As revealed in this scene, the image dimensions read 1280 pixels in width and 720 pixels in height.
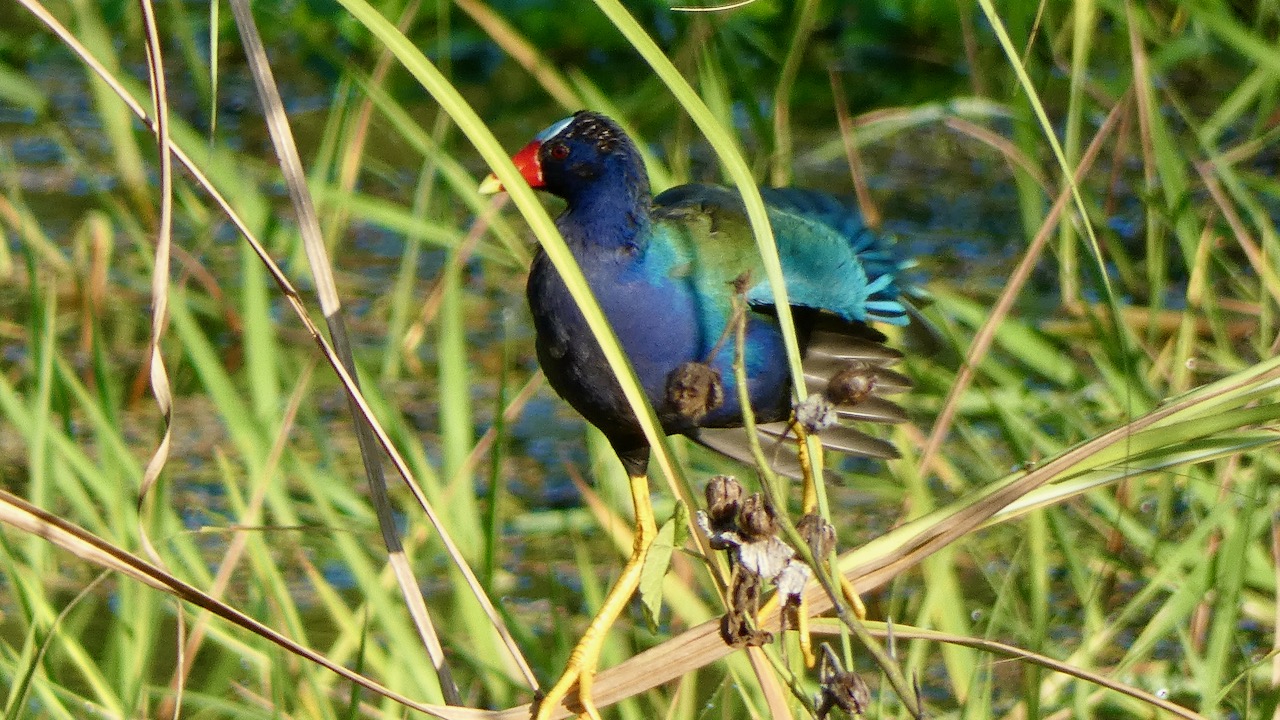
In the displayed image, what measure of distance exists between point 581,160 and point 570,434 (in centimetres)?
122

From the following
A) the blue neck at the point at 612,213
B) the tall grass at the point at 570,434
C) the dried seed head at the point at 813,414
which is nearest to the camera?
the dried seed head at the point at 813,414

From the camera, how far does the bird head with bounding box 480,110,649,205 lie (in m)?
1.62

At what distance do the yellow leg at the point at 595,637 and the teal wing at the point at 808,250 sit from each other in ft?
0.73

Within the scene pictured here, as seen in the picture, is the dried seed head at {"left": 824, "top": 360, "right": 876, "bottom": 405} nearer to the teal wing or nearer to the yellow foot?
the yellow foot

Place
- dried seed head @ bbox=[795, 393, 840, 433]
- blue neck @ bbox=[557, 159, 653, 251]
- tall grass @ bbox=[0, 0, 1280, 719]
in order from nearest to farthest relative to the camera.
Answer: dried seed head @ bbox=[795, 393, 840, 433]
tall grass @ bbox=[0, 0, 1280, 719]
blue neck @ bbox=[557, 159, 653, 251]

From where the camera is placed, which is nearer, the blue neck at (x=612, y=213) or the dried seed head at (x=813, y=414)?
the dried seed head at (x=813, y=414)

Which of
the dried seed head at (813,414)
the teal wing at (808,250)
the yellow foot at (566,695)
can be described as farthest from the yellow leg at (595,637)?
the dried seed head at (813,414)

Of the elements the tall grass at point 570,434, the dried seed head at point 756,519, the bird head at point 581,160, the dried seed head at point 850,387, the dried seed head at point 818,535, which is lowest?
the tall grass at point 570,434

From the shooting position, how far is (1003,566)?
2305 mm

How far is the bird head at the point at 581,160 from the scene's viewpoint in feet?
5.30

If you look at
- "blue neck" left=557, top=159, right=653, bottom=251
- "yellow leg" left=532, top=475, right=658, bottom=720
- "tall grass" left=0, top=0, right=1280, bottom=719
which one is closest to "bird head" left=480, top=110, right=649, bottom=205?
"blue neck" left=557, top=159, right=653, bottom=251

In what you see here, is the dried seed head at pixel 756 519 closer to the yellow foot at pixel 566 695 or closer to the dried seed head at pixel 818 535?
the dried seed head at pixel 818 535

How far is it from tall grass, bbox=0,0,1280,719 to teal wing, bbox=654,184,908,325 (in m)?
0.13

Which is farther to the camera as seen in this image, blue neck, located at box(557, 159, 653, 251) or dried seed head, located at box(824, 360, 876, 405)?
blue neck, located at box(557, 159, 653, 251)
